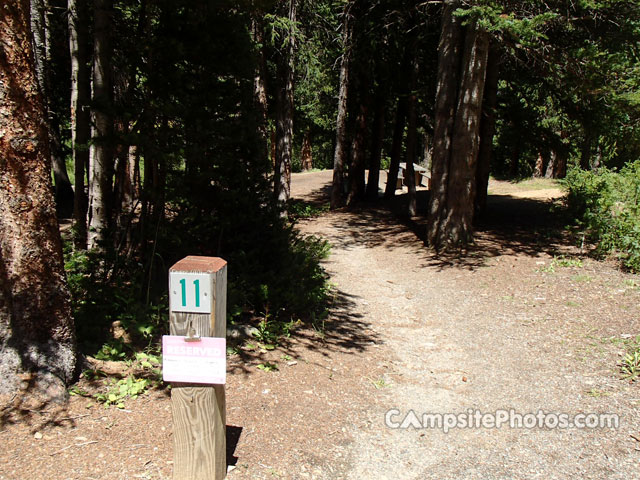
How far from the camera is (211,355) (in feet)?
10.1

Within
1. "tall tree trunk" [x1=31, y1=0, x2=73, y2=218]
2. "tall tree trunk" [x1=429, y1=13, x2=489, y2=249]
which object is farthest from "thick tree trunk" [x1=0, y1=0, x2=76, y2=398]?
"tall tree trunk" [x1=429, y1=13, x2=489, y2=249]

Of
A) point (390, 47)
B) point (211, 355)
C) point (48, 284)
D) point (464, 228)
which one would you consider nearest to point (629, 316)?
point (464, 228)

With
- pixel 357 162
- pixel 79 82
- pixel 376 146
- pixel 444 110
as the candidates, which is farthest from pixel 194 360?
pixel 376 146

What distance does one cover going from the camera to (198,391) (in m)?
3.16

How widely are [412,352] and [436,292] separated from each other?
275 cm

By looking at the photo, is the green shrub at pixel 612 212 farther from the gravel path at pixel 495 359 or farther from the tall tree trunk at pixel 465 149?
the tall tree trunk at pixel 465 149

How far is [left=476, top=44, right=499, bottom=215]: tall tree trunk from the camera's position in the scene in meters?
12.5

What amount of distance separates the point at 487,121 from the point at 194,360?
1155cm

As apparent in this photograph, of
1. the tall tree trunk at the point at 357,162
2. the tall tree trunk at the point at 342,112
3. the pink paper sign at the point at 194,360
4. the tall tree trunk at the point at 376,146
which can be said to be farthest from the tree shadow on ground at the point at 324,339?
the tall tree trunk at the point at 376,146

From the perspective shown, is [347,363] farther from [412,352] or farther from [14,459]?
[14,459]

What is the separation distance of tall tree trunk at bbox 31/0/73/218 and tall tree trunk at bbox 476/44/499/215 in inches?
A: 390

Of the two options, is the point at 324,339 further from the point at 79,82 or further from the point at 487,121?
the point at 487,121

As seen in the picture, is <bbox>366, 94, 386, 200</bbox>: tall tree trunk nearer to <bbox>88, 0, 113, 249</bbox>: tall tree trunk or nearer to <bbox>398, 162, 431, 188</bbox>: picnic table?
<bbox>398, 162, 431, 188</bbox>: picnic table

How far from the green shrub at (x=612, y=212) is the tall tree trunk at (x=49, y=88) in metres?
11.3
